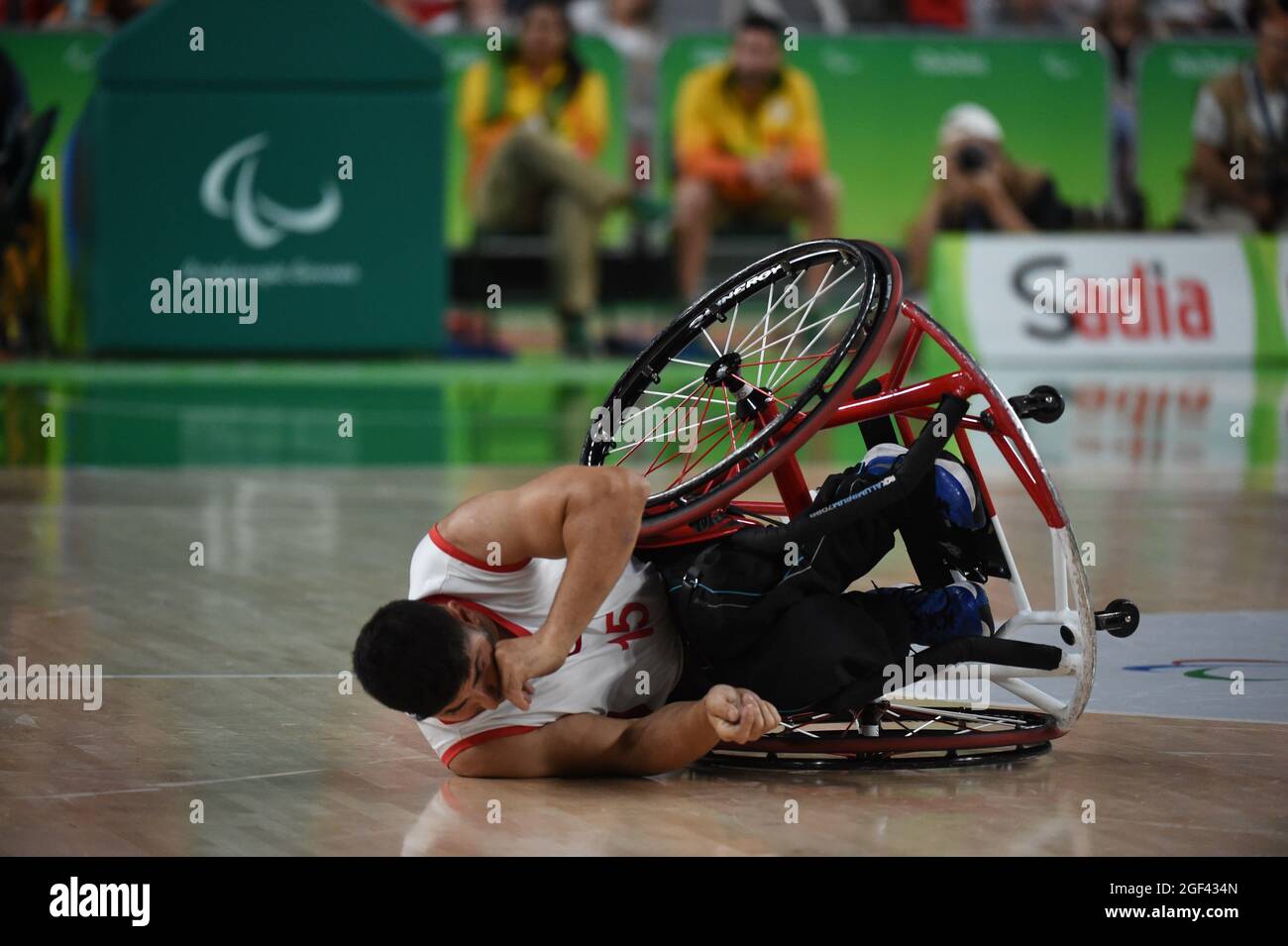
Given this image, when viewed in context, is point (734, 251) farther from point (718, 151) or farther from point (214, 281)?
point (214, 281)

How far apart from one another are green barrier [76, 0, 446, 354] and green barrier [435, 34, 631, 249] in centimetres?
124

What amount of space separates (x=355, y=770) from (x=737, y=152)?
47.5 feet

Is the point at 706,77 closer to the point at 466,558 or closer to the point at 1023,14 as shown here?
the point at 1023,14

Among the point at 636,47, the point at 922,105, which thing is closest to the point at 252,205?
the point at 636,47

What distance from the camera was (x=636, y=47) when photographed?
1975cm

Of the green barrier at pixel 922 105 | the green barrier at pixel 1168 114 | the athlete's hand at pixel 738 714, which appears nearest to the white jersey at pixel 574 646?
the athlete's hand at pixel 738 714

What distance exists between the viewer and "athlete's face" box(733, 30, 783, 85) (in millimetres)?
19016

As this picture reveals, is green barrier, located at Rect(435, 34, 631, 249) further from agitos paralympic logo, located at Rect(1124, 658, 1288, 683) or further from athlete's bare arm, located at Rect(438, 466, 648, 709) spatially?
athlete's bare arm, located at Rect(438, 466, 648, 709)

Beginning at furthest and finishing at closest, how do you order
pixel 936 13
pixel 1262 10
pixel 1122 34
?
pixel 1262 10 → pixel 1122 34 → pixel 936 13

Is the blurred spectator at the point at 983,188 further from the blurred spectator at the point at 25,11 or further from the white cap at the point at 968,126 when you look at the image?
the blurred spectator at the point at 25,11

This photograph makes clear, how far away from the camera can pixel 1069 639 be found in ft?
17.9

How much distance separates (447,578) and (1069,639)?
1703 mm

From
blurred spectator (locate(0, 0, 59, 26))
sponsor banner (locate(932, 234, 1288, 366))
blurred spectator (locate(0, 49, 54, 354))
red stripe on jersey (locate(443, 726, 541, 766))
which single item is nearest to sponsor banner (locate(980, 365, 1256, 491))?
sponsor banner (locate(932, 234, 1288, 366))
